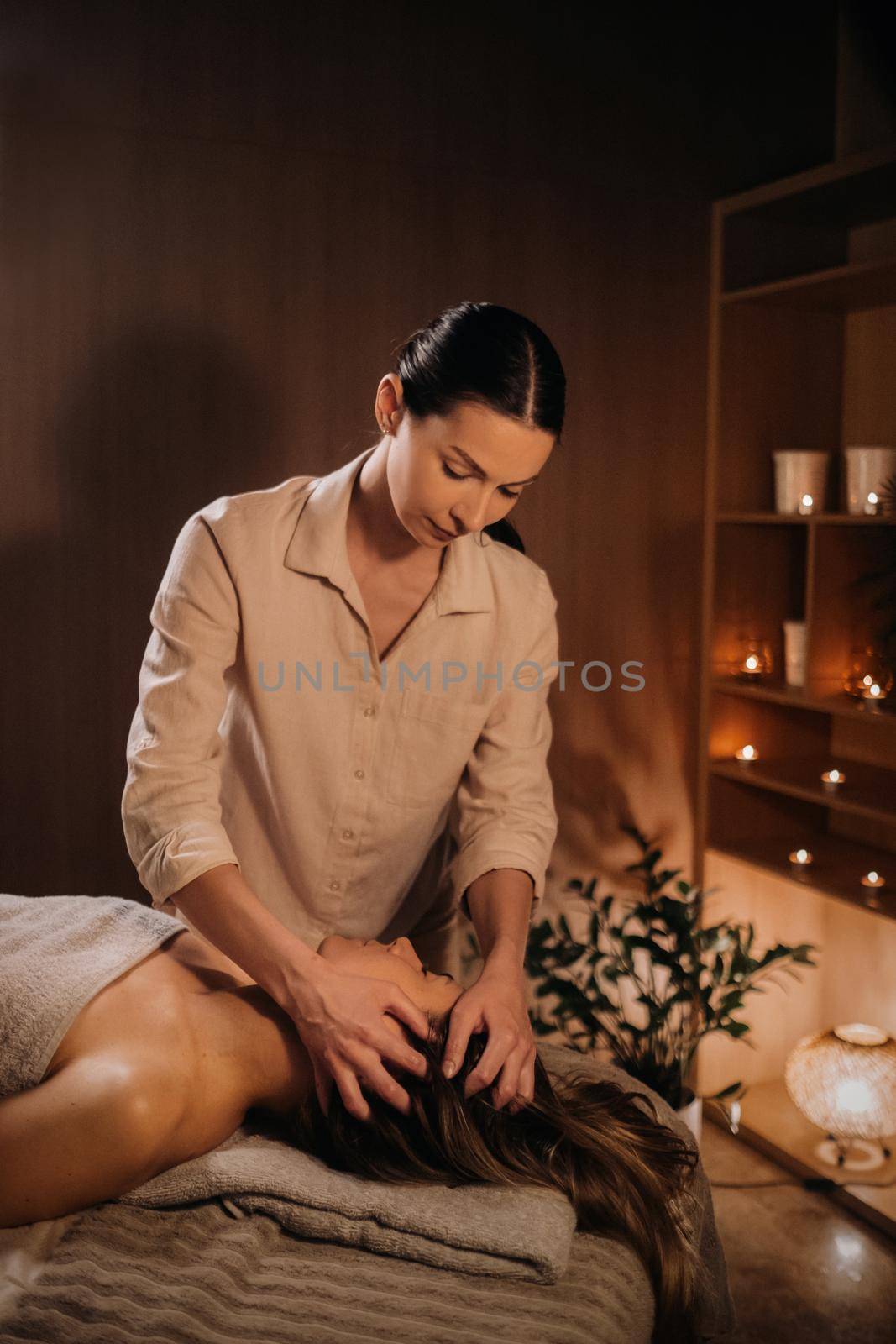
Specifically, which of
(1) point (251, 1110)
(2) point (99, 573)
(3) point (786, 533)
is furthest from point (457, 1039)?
(3) point (786, 533)

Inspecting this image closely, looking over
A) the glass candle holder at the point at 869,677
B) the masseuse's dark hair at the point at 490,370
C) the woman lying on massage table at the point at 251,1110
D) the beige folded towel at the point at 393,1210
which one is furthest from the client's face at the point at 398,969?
the glass candle holder at the point at 869,677

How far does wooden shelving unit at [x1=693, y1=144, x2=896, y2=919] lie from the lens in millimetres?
2701

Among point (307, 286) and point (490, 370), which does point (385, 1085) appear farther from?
point (307, 286)

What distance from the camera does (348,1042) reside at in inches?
53.2

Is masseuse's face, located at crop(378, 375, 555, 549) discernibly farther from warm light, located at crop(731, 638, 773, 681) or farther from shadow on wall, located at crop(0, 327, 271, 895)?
warm light, located at crop(731, 638, 773, 681)

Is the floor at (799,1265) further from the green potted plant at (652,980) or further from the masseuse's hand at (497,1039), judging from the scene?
the masseuse's hand at (497,1039)

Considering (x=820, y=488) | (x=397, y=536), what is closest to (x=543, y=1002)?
(x=820, y=488)

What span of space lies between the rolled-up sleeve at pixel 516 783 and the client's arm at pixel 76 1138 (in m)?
0.59

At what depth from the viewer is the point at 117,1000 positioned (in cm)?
140

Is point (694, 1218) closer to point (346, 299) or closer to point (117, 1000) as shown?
point (117, 1000)

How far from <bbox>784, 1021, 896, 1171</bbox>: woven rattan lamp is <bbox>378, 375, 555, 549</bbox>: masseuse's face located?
1.70 m

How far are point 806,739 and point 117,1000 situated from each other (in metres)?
2.11

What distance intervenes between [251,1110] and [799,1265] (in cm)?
146

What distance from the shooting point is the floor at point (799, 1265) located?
220 centimetres
